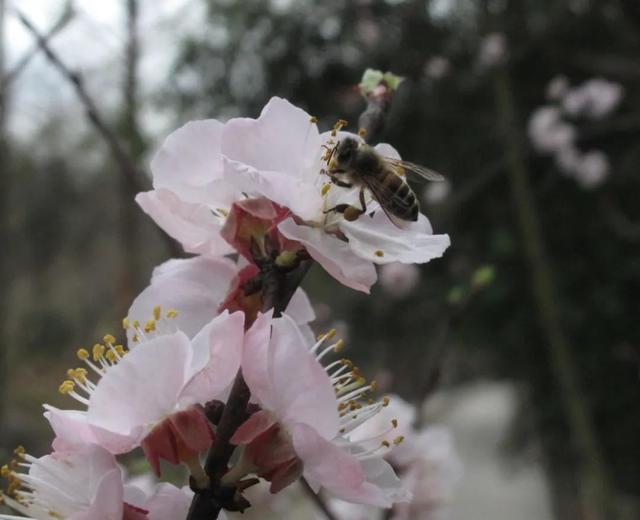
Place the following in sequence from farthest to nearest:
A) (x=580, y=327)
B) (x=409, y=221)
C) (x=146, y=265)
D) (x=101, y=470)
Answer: (x=146, y=265) < (x=580, y=327) < (x=409, y=221) < (x=101, y=470)

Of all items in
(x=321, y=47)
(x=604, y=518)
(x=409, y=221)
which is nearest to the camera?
(x=409, y=221)

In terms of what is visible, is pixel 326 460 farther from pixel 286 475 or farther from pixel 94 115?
pixel 94 115

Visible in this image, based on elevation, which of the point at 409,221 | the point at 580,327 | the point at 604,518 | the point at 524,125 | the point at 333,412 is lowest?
the point at 333,412

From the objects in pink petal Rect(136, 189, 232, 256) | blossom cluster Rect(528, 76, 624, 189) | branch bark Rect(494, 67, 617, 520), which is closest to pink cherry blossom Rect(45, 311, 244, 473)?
pink petal Rect(136, 189, 232, 256)

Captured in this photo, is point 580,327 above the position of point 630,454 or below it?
above

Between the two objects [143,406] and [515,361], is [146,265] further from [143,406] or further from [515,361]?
[143,406]

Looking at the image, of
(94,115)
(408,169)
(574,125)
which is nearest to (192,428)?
(408,169)

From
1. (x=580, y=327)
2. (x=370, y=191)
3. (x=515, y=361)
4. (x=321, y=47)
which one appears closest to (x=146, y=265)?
(x=321, y=47)
